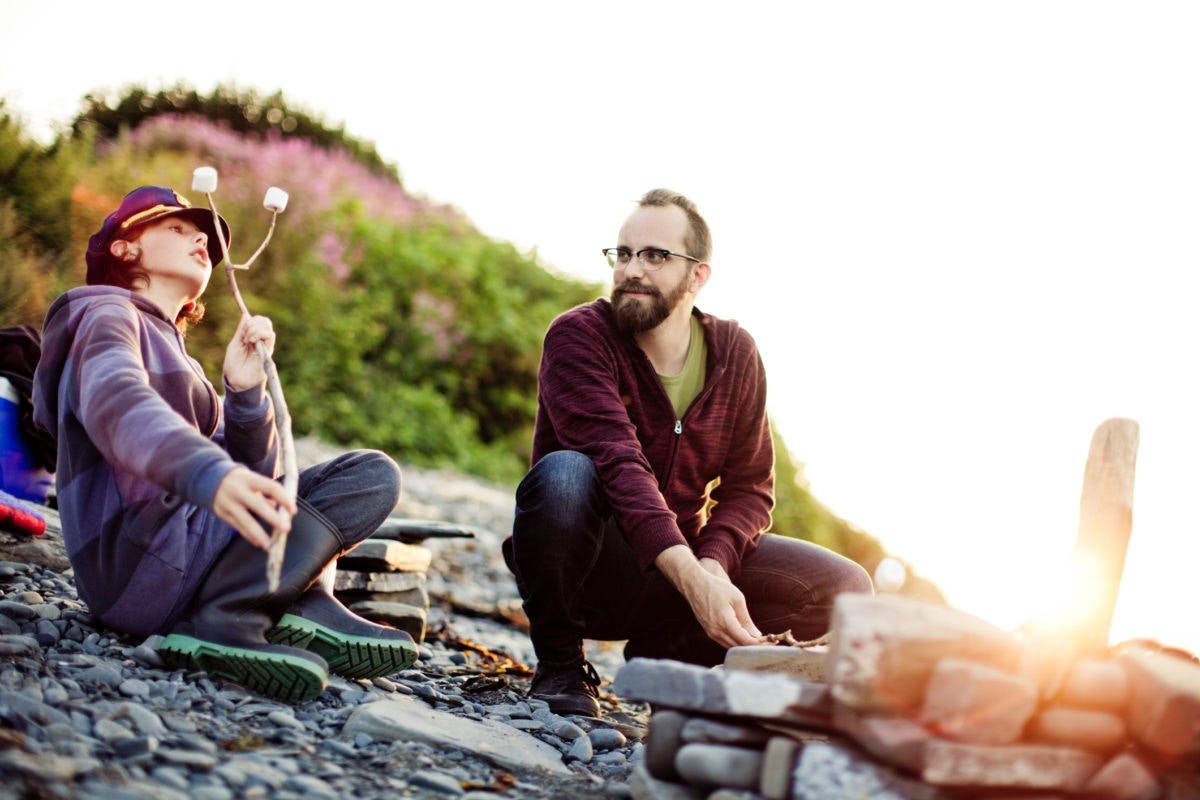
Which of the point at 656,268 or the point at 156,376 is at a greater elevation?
the point at 656,268

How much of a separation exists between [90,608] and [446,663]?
4.58 feet

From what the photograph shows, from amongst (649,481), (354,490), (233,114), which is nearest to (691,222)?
(649,481)

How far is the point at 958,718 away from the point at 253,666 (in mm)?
1713

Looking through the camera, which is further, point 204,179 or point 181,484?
point 204,179

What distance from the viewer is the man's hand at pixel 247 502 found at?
7.00 ft

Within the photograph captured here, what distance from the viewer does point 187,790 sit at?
1958mm

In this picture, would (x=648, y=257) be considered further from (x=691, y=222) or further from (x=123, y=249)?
(x=123, y=249)

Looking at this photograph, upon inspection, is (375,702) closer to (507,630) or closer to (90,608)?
(90,608)

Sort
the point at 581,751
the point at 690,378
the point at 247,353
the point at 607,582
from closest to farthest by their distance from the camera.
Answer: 1. the point at 581,751
2. the point at 247,353
3. the point at 607,582
4. the point at 690,378

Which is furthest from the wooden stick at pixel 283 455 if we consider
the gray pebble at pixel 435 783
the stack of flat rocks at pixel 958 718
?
the stack of flat rocks at pixel 958 718

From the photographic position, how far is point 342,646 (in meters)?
2.87

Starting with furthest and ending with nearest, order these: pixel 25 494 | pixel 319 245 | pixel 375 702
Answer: pixel 319 245 < pixel 25 494 < pixel 375 702

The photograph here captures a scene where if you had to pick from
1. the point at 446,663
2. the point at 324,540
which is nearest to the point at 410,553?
the point at 446,663

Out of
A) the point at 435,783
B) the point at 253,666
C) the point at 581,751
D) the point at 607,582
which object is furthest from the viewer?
the point at 607,582
